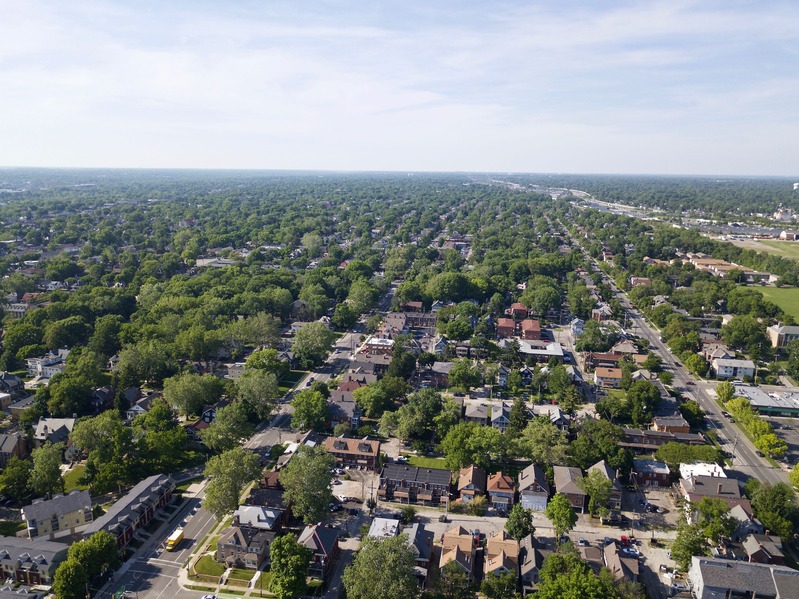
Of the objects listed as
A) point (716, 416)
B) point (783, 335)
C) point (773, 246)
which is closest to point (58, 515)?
point (716, 416)

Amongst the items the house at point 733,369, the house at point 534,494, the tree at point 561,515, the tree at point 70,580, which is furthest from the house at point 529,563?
the house at point 733,369

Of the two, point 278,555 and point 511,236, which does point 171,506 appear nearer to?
point 278,555

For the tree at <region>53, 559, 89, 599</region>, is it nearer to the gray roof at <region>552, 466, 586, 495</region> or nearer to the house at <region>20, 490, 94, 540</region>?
the house at <region>20, 490, 94, 540</region>

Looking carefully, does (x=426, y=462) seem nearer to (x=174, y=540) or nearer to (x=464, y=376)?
(x=464, y=376)

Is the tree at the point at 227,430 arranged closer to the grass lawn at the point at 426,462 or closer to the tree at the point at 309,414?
the tree at the point at 309,414

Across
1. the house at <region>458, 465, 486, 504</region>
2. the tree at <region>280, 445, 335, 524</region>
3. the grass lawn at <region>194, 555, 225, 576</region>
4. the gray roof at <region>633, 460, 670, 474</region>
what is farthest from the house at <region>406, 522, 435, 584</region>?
the gray roof at <region>633, 460, 670, 474</region>

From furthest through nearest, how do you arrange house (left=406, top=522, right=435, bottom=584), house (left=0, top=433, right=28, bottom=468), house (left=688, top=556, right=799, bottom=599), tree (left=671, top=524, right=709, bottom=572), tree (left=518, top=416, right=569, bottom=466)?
house (left=0, top=433, right=28, bottom=468) < tree (left=518, top=416, right=569, bottom=466) < tree (left=671, top=524, right=709, bottom=572) < house (left=406, top=522, right=435, bottom=584) < house (left=688, top=556, right=799, bottom=599)
